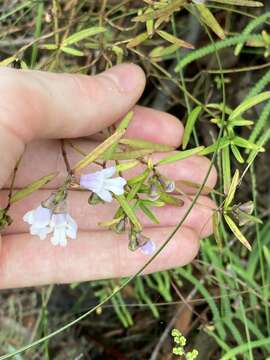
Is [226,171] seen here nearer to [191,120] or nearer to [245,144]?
[245,144]

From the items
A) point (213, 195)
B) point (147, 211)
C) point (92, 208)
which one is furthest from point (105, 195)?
point (213, 195)

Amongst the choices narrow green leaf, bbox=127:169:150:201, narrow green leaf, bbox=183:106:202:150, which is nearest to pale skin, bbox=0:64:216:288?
narrow green leaf, bbox=183:106:202:150

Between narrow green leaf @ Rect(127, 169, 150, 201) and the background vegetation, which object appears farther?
the background vegetation

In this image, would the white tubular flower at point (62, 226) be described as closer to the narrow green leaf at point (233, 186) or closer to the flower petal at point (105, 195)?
the flower petal at point (105, 195)

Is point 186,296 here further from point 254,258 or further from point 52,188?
point 52,188

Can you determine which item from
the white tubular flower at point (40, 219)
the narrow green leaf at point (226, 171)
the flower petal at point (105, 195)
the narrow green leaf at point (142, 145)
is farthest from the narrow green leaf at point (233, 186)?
the white tubular flower at point (40, 219)

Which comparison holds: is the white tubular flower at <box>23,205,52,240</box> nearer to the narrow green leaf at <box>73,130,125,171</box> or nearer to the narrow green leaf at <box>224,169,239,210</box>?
the narrow green leaf at <box>73,130,125,171</box>
